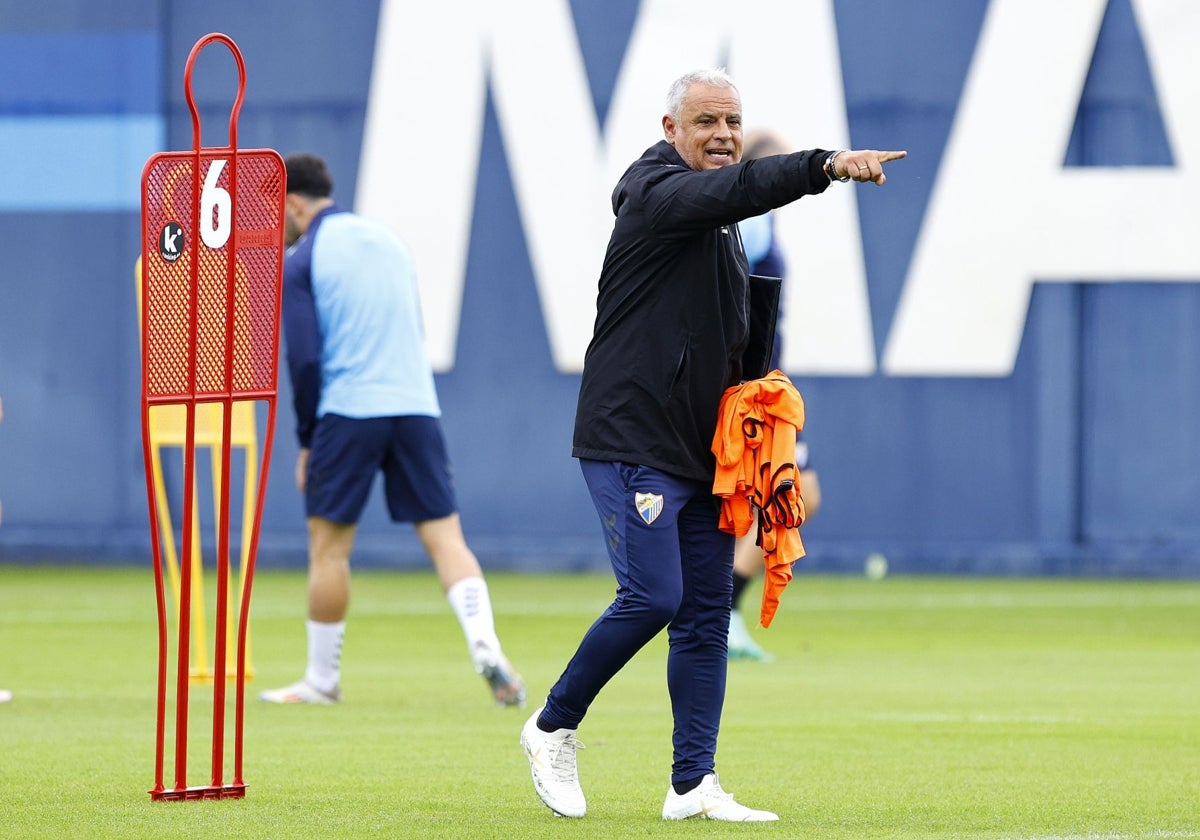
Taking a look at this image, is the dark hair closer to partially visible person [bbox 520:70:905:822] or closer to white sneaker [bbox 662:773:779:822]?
partially visible person [bbox 520:70:905:822]

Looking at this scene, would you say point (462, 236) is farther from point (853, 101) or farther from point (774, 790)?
point (774, 790)

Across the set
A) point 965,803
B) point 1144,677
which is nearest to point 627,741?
point 965,803

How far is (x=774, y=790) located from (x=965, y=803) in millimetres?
580

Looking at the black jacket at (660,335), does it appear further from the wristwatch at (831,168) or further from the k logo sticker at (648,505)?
the wristwatch at (831,168)

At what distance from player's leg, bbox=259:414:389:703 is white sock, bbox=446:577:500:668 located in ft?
1.57

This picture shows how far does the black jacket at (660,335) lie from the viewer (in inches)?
222

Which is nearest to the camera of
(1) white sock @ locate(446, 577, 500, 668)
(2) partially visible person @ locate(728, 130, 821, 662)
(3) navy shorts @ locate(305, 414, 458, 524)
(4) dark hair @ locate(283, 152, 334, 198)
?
(1) white sock @ locate(446, 577, 500, 668)

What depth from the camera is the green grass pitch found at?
5.71 m

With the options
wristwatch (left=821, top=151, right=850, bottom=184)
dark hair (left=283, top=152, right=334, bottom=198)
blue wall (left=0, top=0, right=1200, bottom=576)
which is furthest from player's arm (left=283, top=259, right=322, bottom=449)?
blue wall (left=0, top=0, right=1200, bottom=576)

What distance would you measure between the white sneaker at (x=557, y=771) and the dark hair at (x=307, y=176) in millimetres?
3650

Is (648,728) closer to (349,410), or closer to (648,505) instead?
(349,410)

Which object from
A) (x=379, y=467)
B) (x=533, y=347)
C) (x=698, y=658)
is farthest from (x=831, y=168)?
(x=533, y=347)

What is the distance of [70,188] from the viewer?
16719 millimetres

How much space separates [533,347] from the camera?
53.7 ft
